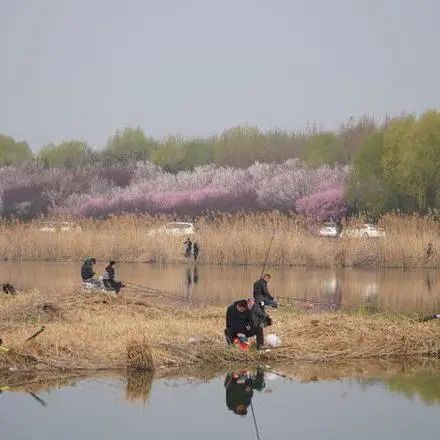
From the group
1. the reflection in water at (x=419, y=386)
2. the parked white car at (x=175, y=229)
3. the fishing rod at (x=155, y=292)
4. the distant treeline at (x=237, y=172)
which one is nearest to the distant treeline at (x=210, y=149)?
the distant treeline at (x=237, y=172)

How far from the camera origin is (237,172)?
79.9 meters

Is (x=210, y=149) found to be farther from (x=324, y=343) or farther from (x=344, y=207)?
(x=324, y=343)

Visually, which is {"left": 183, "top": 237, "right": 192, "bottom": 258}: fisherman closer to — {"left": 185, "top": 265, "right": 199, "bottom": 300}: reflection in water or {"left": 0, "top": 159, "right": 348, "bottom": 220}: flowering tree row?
{"left": 185, "top": 265, "right": 199, "bottom": 300}: reflection in water

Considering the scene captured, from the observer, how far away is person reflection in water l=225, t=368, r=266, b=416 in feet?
58.4

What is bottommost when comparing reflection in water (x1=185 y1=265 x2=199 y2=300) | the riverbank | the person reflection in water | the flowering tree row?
reflection in water (x1=185 y1=265 x2=199 y2=300)

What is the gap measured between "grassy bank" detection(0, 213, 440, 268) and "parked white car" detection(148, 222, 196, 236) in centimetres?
31

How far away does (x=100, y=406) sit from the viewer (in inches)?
691

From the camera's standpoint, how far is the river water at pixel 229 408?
16.2 meters

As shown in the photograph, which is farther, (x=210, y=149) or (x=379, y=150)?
(x=210, y=149)

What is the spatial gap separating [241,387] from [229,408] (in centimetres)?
136

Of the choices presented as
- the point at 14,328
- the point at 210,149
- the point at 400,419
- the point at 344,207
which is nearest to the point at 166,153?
the point at 210,149

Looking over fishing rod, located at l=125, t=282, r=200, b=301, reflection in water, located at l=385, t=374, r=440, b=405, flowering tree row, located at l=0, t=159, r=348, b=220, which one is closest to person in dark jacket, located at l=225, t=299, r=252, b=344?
reflection in water, located at l=385, t=374, r=440, b=405

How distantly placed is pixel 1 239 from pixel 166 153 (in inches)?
1527

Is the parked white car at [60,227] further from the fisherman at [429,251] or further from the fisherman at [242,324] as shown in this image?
the fisherman at [242,324]
